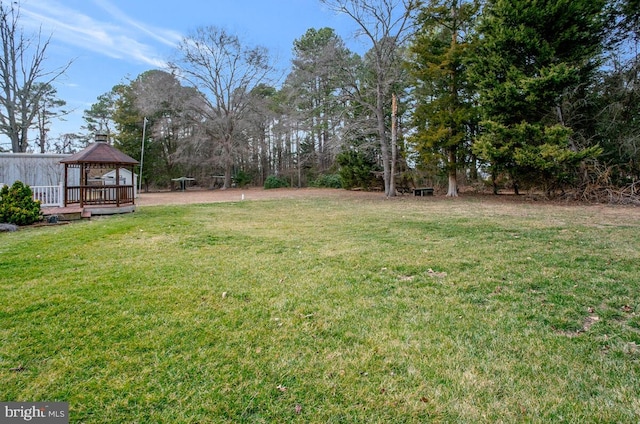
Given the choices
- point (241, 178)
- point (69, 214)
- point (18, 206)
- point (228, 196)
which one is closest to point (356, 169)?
point (228, 196)

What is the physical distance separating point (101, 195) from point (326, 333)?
11.8 meters

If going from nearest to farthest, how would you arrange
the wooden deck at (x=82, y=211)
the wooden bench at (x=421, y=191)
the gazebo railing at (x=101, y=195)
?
the wooden deck at (x=82, y=211) → the gazebo railing at (x=101, y=195) → the wooden bench at (x=421, y=191)

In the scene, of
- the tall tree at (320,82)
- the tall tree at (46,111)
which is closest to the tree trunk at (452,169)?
the tall tree at (320,82)

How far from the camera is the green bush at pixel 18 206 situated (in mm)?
7711

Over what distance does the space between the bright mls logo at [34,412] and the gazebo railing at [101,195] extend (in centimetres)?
994

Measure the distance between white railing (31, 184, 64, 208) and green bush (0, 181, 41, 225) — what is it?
11.8 ft

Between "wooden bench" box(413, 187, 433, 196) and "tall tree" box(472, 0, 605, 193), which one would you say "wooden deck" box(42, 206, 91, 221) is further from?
"wooden bench" box(413, 187, 433, 196)

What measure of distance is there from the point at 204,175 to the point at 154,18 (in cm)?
2233

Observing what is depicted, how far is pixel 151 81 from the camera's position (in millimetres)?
28250

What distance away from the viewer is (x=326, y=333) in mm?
2652

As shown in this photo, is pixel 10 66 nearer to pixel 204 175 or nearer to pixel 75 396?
pixel 204 175

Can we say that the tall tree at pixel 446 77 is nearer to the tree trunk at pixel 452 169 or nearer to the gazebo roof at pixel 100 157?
the tree trunk at pixel 452 169

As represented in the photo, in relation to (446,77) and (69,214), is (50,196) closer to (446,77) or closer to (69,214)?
(69,214)

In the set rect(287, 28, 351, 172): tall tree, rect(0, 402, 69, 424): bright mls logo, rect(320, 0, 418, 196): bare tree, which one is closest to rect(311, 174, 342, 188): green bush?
rect(287, 28, 351, 172): tall tree
